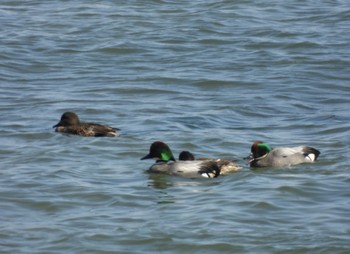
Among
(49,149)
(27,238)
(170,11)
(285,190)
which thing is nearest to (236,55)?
(170,11)

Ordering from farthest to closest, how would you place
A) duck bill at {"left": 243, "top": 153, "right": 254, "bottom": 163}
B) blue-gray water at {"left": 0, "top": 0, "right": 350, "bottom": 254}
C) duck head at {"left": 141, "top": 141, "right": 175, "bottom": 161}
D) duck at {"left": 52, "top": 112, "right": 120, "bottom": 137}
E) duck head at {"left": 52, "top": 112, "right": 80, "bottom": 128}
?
duck head at {"left": 52, "top": 112, "right": 80, "bottom": 128}, duck at {"left": 52, "top": 112, "right": 120, "bottom": 137}, duck bill at {"left": 243, "top": 153, "right": 254, "bottom": 163}, duck head at {"left": 141, "top": 141, "right": 175, "bottom": 161}, blue-gray water at {"left": 0, "top": 0, "right": 350, "bottom": 254}

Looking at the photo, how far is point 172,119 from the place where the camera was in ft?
53.3

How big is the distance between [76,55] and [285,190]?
10.1m

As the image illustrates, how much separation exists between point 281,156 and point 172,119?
10.6ft

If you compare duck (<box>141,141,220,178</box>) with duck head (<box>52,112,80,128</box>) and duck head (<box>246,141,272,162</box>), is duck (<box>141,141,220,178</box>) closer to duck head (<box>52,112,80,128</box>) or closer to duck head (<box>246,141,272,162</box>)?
duck head (<box>246,141,272,162</box>)

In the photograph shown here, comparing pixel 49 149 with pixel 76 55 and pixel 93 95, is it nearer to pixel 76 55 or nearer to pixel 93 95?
pixel 93 95

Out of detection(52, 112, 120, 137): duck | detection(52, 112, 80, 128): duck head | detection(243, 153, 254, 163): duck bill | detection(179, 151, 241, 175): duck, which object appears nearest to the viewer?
detection(179, 151, 241, 175): duck

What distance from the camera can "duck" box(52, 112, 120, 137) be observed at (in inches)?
595

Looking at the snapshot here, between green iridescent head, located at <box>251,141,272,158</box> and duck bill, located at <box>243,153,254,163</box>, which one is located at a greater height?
green iridescent head, located at <box>251,141,272,158</box>

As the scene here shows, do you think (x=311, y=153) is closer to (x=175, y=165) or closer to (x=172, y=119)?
(x=175, y=165)

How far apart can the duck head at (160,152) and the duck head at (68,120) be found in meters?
2.25

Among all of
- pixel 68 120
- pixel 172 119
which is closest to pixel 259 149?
pixel 172 119

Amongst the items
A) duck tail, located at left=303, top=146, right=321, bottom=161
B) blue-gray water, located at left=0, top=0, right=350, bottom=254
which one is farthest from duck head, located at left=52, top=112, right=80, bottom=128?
duck tail, located at left=303, top=146, right=321, bottom=161

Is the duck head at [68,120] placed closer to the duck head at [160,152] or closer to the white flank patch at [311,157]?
the duck head at [160,152]
